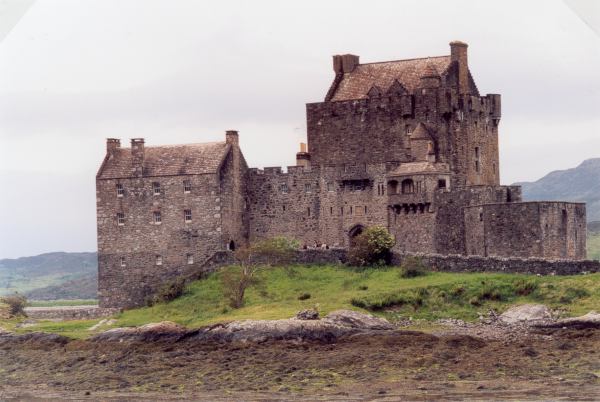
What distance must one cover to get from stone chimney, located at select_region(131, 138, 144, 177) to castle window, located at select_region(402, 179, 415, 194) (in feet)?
43.1

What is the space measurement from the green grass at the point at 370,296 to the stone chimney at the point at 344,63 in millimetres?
13024

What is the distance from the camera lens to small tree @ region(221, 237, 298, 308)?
7338 cm

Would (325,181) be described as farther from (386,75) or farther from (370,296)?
(370,296)

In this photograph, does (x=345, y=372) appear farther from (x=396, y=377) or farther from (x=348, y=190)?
(x=348, y=190)

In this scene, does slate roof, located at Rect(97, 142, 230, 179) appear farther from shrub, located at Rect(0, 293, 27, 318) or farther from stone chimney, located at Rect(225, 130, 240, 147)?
shrub, located at Rect(0, 293, 27, 318)

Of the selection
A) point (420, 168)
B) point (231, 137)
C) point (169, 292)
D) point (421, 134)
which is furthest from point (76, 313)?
point (421, 134)

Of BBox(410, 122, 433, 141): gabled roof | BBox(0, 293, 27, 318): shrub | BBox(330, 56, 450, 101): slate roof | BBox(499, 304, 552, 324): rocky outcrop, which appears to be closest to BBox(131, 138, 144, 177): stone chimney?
BBox(0, 293, 27, 318): shrub

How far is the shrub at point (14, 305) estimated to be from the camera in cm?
8220

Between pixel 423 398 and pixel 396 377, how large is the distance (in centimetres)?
418

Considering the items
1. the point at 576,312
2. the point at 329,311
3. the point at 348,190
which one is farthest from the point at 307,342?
the point at 348,190

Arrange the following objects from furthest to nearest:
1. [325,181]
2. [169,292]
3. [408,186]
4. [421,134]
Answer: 1. [325,181]
2. [421,134]
3. [408,186]
4. [169,292]

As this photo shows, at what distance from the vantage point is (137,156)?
82.4 m

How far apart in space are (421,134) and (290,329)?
761 inches

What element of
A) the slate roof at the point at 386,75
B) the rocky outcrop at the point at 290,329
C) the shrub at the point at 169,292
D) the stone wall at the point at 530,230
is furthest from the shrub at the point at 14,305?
the stone wall at the point at 530,230
